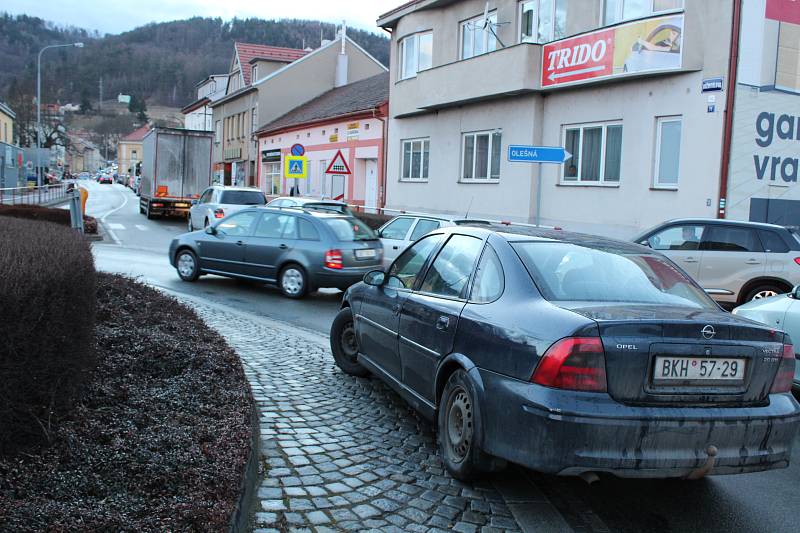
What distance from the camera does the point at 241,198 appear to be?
2558 centimetres

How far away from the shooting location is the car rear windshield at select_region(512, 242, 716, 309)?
439 cm

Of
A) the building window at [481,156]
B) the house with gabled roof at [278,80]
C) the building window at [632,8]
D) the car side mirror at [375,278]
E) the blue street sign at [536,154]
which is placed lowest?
the car side mirror at [375,278]

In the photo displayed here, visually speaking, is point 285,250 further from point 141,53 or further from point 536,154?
point 141,53

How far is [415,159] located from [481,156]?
4313 millimetres

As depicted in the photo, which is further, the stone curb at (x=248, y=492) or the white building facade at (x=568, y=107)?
the white building facade at (x=568, y=107)

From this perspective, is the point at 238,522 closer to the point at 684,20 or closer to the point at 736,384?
the point at 736,384

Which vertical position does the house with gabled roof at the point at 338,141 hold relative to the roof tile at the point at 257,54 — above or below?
below

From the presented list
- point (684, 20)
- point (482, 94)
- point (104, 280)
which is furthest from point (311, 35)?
point (104, 280)

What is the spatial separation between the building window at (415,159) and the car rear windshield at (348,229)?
40.7 feet

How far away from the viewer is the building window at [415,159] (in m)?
26.0

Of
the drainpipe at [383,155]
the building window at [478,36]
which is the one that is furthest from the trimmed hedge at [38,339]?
the drainpipe at [383,155]

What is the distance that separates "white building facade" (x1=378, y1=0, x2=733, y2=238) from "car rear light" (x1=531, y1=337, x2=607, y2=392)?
43.3ft

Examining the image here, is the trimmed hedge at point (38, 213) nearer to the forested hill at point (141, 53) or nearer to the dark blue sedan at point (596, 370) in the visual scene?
the dark blue sedan at point (596, 370)

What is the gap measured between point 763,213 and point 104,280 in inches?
528
